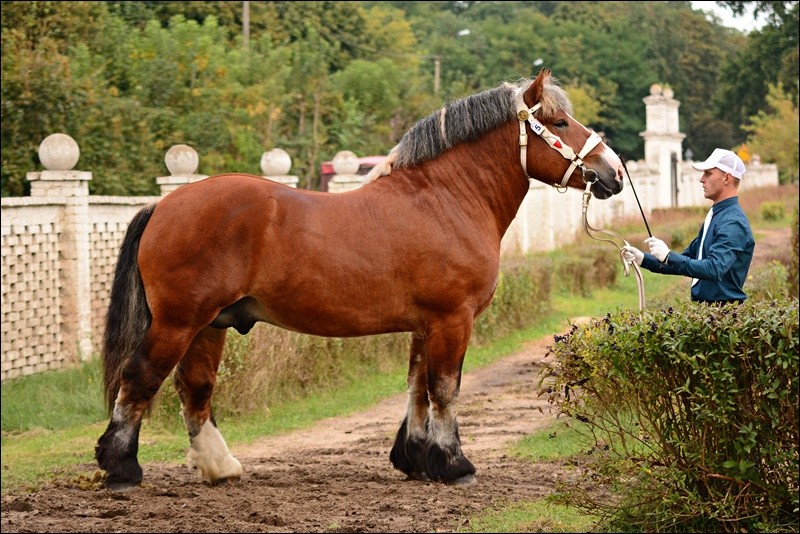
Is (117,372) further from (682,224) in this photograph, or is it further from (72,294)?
(682,224)

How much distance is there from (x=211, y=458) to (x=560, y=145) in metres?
2.80

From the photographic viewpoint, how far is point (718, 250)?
20.0 ft

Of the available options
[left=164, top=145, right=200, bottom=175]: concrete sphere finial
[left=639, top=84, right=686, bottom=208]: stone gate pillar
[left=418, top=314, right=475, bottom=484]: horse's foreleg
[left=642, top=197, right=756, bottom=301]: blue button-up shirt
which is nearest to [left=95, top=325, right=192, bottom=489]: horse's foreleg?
[left=418, top=314, right=475, bottom=484]: horse's foreleg

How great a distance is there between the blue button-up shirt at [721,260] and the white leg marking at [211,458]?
8.84 ft

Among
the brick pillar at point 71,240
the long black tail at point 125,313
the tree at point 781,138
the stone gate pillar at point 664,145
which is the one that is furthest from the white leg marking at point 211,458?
the tree at point 781,138

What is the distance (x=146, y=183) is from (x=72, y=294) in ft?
23.3

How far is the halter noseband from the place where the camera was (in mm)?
6824

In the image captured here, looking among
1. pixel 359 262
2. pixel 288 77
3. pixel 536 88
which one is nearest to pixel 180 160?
pixel 359 262

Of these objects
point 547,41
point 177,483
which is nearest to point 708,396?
point 177,483

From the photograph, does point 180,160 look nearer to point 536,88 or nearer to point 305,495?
point 536,88

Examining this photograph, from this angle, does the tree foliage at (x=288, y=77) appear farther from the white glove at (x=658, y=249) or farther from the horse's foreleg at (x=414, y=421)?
the horse's foreleg at (x=414, y=421)

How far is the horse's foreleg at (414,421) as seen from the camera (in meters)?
6.91

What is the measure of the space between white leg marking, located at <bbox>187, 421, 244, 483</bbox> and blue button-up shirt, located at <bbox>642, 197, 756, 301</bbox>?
8.84 ft

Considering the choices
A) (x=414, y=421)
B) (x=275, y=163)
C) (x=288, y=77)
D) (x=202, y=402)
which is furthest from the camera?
(x=288, y=77)
